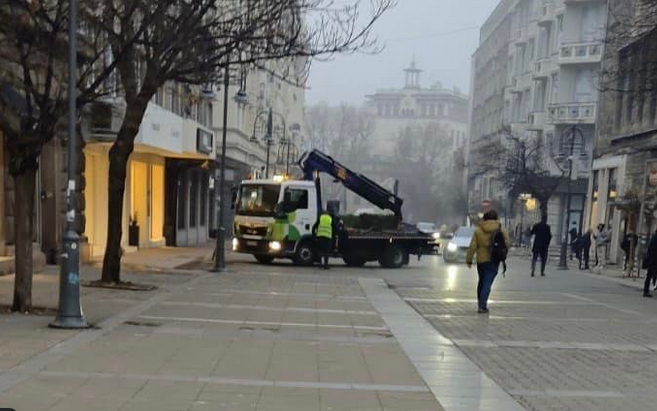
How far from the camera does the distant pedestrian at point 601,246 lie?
84.7 ft

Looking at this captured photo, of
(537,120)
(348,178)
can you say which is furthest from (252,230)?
(537,120)

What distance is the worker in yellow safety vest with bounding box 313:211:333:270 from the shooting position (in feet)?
64.1

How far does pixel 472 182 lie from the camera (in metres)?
74.8

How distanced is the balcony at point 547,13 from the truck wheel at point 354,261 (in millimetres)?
35656

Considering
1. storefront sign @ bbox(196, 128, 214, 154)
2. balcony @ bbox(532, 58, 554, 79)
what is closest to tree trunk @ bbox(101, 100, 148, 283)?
storefront sign @ bbox(196, 128, 214, 154)

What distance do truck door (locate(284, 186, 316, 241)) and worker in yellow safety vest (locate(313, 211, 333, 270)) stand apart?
0.41 metres

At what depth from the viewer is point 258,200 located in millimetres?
20719

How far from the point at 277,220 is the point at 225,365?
13.5 meters

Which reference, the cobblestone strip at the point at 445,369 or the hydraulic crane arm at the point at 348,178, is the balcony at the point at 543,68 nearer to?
the hydraulic crane arm at the point at 348,178

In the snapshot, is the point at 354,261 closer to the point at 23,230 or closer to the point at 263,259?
the point at 263,259

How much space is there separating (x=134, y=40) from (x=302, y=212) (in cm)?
1129

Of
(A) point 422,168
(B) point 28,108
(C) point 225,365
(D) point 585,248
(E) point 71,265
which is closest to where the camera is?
(C) point 225,365

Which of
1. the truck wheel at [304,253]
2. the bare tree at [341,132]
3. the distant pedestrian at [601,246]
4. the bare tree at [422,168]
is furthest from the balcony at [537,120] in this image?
the bare tree at [341,132]

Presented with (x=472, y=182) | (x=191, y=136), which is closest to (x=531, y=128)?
(x=472, y=182)
